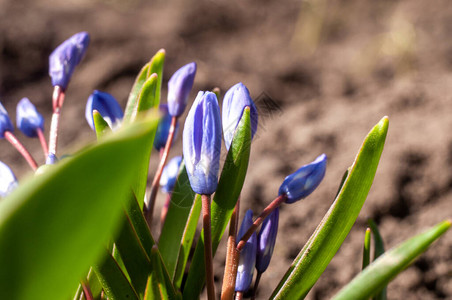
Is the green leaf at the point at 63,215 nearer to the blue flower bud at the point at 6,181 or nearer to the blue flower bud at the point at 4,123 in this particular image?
the blue flower bud at the point at 6,181

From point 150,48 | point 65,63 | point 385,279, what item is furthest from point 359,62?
point 385,279

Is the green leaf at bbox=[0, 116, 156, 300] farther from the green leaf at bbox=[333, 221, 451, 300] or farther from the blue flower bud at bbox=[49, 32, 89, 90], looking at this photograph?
the blue flower bud at bbox=[49, 32, 89, 90]

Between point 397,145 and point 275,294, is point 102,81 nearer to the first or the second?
point 397,145

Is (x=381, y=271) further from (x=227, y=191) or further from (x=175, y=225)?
(x=175, y=225)

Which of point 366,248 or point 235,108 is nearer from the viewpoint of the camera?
point 235,108

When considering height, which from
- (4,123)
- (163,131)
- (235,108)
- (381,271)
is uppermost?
(4,123)

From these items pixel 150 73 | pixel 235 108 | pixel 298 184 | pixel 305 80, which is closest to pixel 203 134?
pixel 235 108

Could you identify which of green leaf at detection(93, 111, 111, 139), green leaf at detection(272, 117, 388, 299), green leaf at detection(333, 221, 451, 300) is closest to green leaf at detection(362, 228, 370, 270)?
green leaf at detection(272, 117, 388, 299)

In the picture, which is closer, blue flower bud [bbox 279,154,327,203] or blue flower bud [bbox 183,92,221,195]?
blue flower bud [bbox 183,92,221,195]
